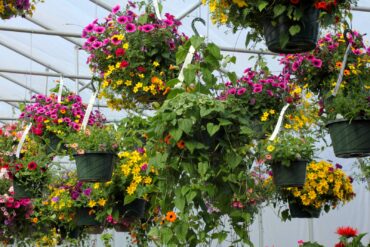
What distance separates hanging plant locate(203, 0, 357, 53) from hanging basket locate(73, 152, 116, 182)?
1442mm

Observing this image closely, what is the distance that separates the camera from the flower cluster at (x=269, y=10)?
211 centimetres

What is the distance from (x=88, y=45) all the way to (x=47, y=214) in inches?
91.4

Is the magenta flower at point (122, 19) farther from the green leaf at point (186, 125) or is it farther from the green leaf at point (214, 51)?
the green leaf at point (186, 125)

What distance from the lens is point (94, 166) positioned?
351 cm

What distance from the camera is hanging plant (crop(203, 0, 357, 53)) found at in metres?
2.11

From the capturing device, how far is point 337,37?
3.73 m

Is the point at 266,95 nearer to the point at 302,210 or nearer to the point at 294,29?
the point at 302,210

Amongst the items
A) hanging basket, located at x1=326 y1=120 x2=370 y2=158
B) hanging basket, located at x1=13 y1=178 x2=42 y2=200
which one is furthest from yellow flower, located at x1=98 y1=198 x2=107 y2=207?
hanging basket, located at x1=326 y1=120 x2=370 y2=158

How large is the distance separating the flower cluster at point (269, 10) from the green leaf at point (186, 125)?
0.36 metres

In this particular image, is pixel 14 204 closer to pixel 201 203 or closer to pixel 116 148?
pixel 116 148

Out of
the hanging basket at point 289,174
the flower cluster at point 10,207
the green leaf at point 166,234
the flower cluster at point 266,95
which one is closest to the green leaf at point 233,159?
the green leaf at point 166,234

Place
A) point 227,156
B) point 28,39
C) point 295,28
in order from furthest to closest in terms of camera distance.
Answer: point 28,39 < point 227,156 < point 295,28

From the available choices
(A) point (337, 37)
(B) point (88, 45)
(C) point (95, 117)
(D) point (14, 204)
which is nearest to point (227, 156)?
(B) point (88, 45)

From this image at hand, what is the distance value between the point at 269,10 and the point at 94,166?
5.25 feet
